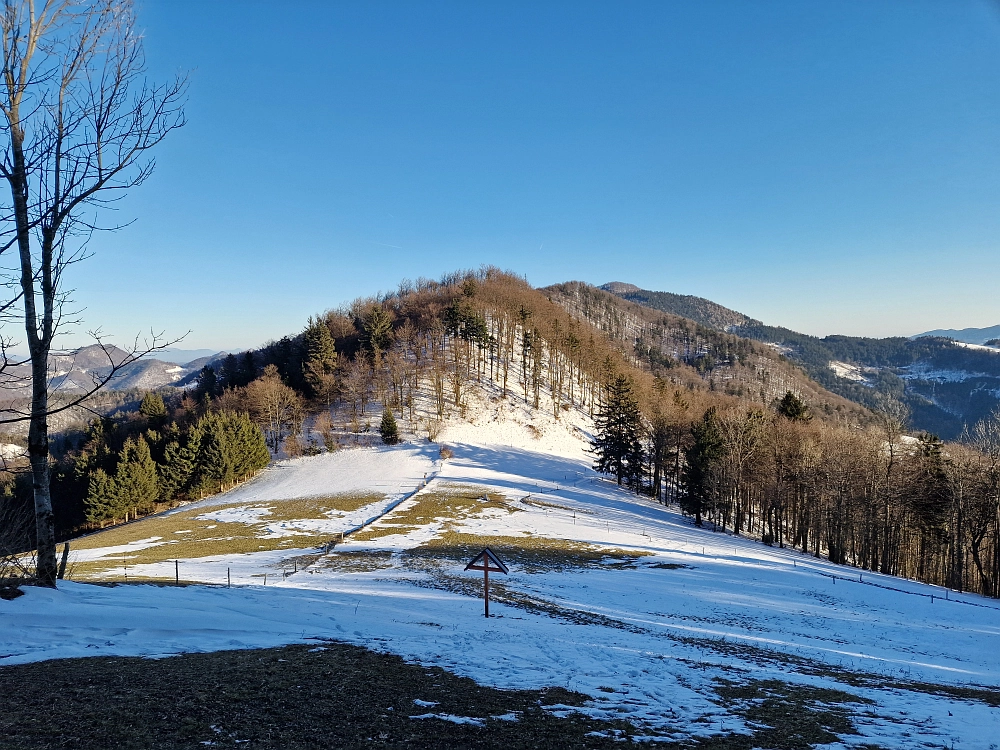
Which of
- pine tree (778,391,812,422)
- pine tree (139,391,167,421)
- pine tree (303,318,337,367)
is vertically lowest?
pine tree (139,391,167,421)

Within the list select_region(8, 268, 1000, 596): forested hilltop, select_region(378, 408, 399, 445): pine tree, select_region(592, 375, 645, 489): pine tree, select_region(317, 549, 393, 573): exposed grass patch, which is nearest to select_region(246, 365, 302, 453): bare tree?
select_region(8, 268, 1000, 596): forested hilltop

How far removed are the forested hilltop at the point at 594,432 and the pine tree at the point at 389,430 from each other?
21 cm

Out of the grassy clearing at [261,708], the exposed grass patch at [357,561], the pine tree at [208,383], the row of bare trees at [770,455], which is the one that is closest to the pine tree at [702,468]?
the row of bare trees at [770,455]

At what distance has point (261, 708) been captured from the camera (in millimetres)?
7320

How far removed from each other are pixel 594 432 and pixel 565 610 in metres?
69.0

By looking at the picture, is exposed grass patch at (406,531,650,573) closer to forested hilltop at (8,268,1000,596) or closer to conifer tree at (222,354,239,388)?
forested hilltop at (8,268,1000,596)

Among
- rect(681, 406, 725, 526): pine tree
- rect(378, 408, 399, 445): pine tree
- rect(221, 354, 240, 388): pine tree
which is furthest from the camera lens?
rect(221, 354, 240, 388): pine tree

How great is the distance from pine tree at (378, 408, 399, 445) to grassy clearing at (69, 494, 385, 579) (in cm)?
1731

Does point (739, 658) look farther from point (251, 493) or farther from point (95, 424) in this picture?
→ point (95, 424)

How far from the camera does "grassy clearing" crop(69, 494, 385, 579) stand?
32938 millimetres

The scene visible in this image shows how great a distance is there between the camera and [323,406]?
82.5m

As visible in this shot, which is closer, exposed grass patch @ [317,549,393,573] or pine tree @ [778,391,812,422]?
exposed grass patch @ [317,549,393,573]

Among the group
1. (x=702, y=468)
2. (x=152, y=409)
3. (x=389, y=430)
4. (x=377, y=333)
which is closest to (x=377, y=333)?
(x=377, y=333)

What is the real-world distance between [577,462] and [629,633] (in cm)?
5739
